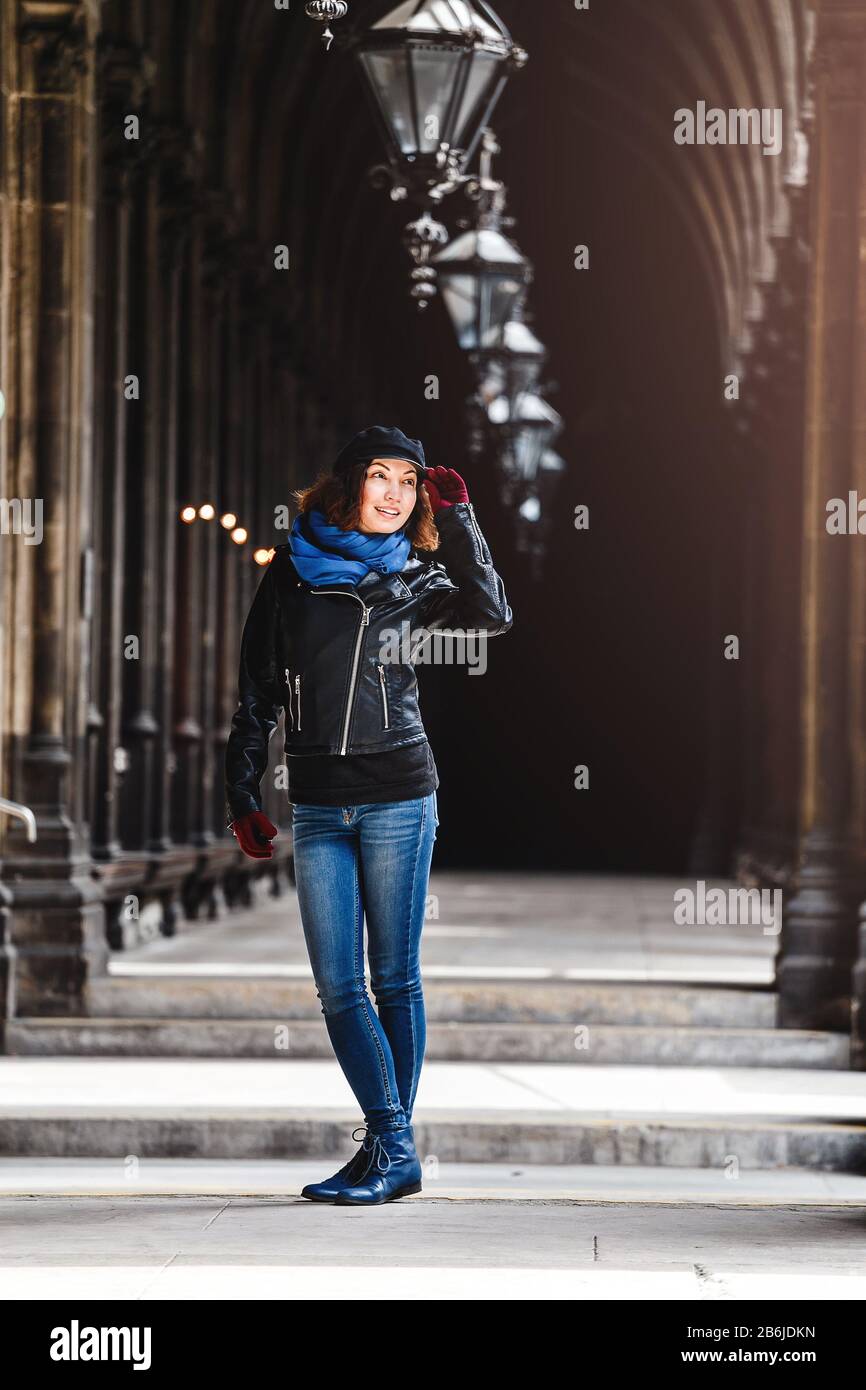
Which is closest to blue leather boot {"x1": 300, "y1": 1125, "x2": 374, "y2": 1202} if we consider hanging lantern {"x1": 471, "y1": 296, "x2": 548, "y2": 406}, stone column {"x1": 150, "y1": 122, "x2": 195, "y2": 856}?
stone column {"x1": 150, "y1": 122, "x2": 195, "y2": 856}

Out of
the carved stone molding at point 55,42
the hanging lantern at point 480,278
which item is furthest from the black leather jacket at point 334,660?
the hanging lantern at point 480,278

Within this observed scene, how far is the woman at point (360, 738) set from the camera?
649cm

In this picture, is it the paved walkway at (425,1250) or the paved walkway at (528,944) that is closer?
the paved walkway at (425,1250)

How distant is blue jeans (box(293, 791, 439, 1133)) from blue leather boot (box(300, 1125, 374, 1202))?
5.3 inches

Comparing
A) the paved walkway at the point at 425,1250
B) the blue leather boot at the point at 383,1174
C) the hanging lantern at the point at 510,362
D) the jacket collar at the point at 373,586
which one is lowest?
the paved walkway at the point at 425,1250

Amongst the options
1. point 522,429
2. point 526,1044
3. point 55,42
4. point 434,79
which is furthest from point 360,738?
point 522,429

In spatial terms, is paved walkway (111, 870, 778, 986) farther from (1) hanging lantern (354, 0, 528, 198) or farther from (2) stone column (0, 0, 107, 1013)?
(1) hanging lantern (354, 0, 528, 198)

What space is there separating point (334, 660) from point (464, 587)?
472mm

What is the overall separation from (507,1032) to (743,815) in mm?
15375

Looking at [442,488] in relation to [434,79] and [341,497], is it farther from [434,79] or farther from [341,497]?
[434,79]

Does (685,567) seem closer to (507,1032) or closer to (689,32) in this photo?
(689,32)

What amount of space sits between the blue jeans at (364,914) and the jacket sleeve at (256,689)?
207 millimetres

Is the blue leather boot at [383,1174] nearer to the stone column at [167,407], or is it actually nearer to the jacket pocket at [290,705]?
the jacket pocket at [290,705]
